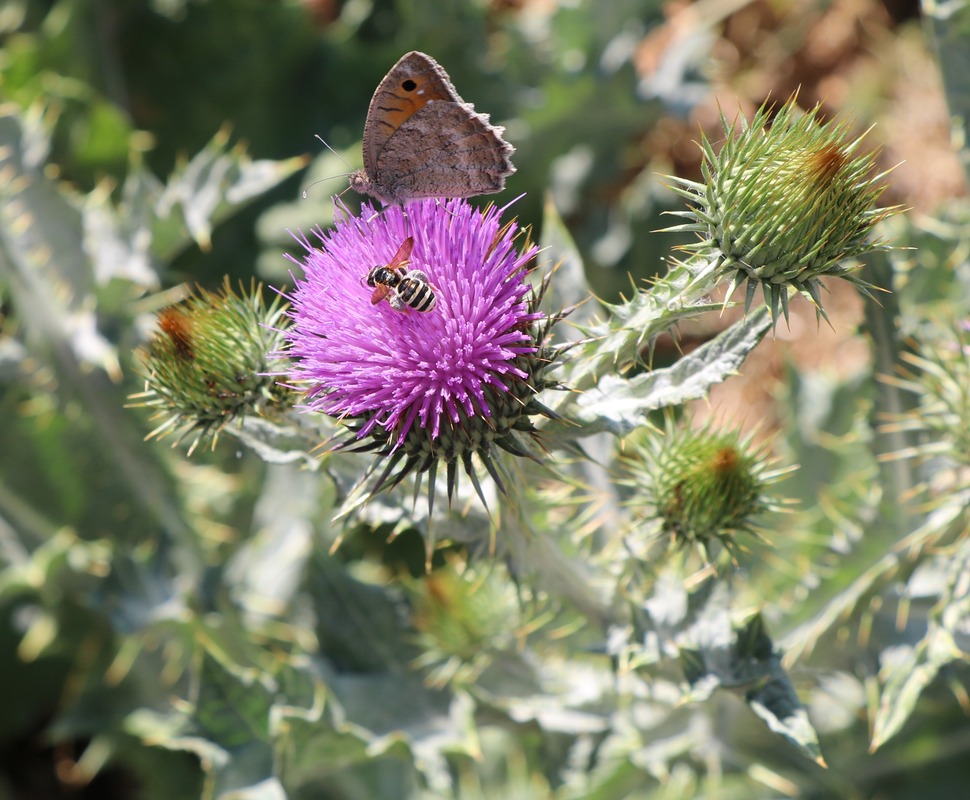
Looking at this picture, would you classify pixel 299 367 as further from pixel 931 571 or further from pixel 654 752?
pixel 931 571

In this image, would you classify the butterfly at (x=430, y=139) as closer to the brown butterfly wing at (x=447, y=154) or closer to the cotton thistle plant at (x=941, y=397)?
the brown butterfly wing at (x=447, y=154)

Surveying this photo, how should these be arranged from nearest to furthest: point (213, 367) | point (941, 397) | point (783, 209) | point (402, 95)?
1. point (783, 209)
2. point (402, 95)
3. point (213, 367)
4. point (941, 397)

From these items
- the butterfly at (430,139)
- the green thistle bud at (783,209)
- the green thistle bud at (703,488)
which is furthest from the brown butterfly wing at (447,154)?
the green thistle bud at (703,488)

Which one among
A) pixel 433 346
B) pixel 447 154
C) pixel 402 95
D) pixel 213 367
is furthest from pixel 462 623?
pixel 402 95

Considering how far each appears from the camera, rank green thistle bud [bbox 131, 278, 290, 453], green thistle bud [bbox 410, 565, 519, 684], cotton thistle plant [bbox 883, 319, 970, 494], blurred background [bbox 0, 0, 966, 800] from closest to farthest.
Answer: green thistle bud [bbox 131, 278, 290, 453], cotton thistle plant [bbox 883, 319, 970, 494], green thistle bud [bbox 410, 565, 519, 684], blurred background [bbox 0, 0, 966, 800]

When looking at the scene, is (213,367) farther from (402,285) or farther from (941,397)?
(941,397)

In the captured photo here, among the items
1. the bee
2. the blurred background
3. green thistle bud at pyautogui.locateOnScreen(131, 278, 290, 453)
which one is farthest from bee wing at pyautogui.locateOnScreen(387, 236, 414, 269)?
the blurred background

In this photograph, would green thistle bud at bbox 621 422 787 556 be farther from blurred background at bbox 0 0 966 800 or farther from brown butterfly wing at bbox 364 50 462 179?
brown butterfly wing at bbox 364 50 462 179
